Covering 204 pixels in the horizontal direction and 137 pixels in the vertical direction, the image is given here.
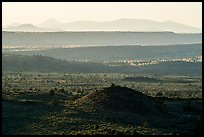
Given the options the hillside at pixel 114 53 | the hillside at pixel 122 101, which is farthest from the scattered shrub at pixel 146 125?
the hillside at pixel 114 53

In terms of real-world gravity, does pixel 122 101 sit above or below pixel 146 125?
above

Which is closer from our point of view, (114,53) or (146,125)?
(146,125)

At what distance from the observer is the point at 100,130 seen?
2894cm

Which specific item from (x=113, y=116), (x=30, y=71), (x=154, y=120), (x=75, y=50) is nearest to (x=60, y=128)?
(x=113, y=116)

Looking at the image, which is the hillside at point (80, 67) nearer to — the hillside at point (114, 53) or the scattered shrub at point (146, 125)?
the hillside at point (114, 53)

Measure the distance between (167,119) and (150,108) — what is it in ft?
7.43

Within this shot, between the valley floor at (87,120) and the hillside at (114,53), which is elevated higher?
the hillside at (114,53)

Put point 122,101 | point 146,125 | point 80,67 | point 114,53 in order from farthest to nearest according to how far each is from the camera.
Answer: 1. point 114,53
2. point 80,67
3. point 122,101
4. point 146,125

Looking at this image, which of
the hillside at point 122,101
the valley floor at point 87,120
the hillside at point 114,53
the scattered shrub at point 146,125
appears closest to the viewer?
the valley floor at point 87,120

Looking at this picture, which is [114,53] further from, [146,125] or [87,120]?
[146,125]

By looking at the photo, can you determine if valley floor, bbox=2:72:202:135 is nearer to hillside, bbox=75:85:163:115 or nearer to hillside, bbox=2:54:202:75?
hillside, bbox=75:85:163:115

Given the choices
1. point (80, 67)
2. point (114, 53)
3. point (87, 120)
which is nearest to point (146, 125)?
point (87, 120)

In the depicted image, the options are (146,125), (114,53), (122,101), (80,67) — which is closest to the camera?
(146,125)

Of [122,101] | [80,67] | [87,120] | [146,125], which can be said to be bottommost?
[146,125]
